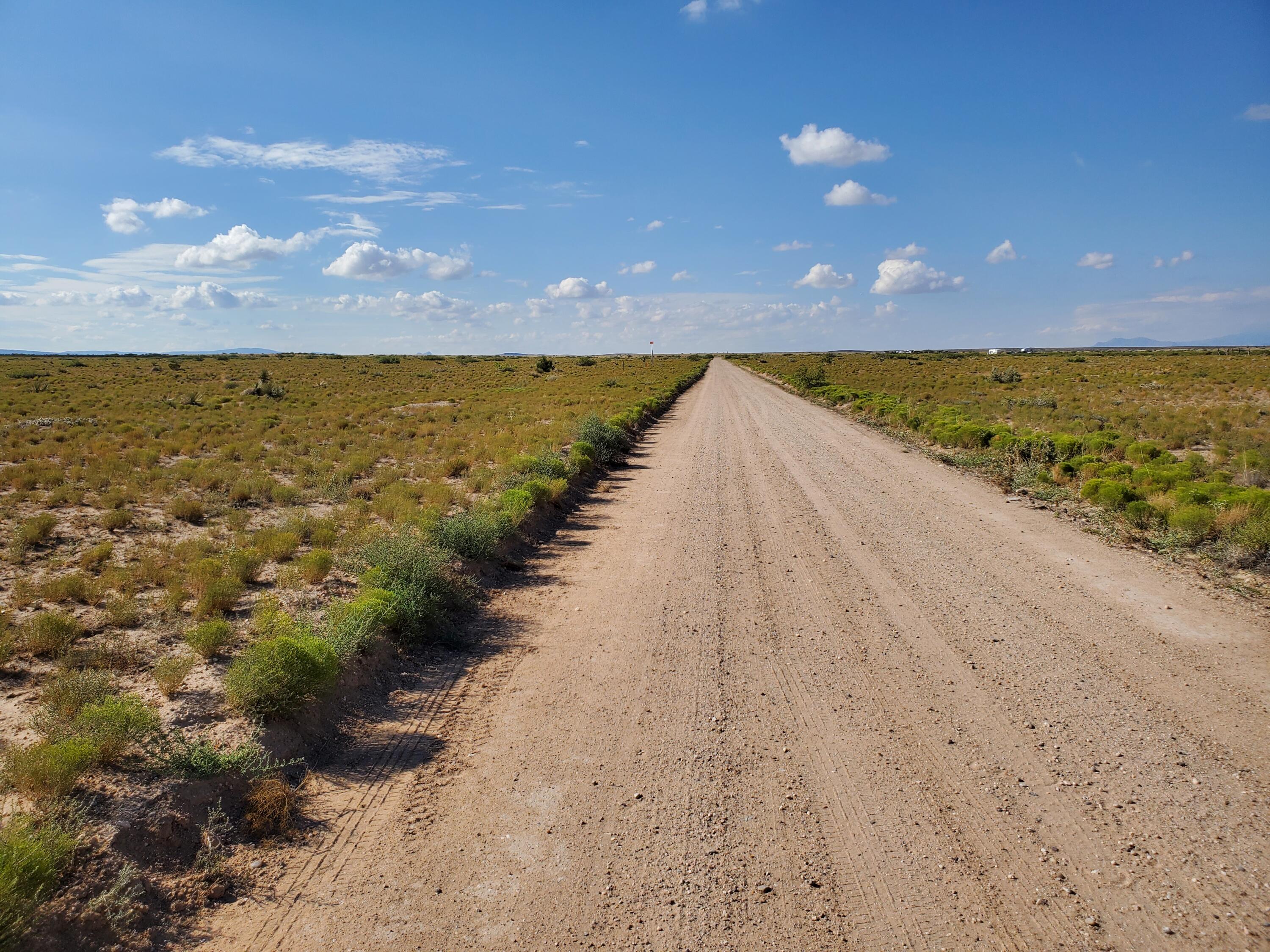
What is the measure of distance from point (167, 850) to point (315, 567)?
14.4 ft

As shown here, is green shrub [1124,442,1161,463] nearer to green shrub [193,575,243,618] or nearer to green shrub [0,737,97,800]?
green shrub [193,575,243,618]

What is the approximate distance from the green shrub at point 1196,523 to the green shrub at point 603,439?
37.6 ft

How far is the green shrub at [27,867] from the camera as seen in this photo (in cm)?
271

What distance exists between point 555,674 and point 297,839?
7.99ft

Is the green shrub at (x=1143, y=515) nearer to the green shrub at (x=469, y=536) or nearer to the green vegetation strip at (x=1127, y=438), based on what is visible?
the green vegetation strip at (x=1127, y=438)

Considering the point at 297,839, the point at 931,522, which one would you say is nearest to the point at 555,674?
the point at 297,839

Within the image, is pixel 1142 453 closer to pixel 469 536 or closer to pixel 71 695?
pixel 469 536

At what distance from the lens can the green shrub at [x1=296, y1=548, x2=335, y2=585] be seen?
24.8 ft

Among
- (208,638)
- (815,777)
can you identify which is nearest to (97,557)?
(208,638)

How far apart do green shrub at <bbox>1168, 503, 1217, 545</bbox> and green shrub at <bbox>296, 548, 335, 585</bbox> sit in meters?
11.0

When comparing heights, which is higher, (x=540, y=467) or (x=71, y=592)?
(x=540, y=467)

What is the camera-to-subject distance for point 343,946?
305 cm

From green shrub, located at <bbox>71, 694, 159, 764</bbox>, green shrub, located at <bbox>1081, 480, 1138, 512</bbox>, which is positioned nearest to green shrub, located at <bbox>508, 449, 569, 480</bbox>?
green shrub, located at <bbox>71, 694, 159, 764</bbox>

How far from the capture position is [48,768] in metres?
3.51
